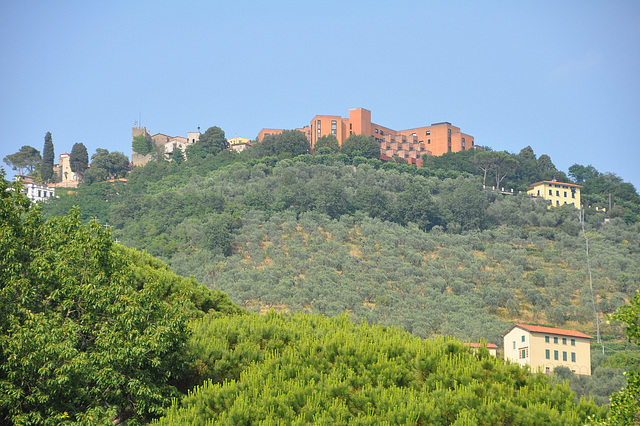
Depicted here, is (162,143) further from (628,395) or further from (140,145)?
(628,395)

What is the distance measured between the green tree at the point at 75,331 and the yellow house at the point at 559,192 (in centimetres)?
9154

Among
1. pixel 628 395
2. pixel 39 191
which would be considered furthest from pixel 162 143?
pixel 628 395

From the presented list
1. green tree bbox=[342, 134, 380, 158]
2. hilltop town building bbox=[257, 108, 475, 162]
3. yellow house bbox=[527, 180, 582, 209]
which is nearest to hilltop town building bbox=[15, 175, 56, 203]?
hilltop town building bbox=[257, 108, 475, 162]

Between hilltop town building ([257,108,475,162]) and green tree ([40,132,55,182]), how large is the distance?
37.0 m

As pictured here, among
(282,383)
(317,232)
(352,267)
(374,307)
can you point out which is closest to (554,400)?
(282,383)

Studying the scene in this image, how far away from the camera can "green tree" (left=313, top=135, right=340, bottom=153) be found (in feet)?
347

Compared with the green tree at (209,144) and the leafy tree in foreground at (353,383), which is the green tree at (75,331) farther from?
the green tree at (209,144)

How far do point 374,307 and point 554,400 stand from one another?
45617mm

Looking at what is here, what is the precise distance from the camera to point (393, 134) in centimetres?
11794

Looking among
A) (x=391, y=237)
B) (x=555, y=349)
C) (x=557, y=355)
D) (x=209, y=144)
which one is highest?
(x=209, y=144)

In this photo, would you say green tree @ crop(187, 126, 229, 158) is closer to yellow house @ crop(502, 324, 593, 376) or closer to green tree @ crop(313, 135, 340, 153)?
green tree @ crop(313, 135, 340, 153)

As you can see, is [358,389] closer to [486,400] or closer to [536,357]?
[486,400]

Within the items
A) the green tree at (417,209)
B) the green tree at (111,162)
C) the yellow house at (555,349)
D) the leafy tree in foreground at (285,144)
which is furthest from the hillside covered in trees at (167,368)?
the green tree at (111,162)

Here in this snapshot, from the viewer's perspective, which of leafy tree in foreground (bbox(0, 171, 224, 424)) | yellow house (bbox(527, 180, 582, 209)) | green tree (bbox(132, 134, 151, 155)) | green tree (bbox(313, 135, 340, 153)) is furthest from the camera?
green tree (bbox(132, 134, 151, 155))
